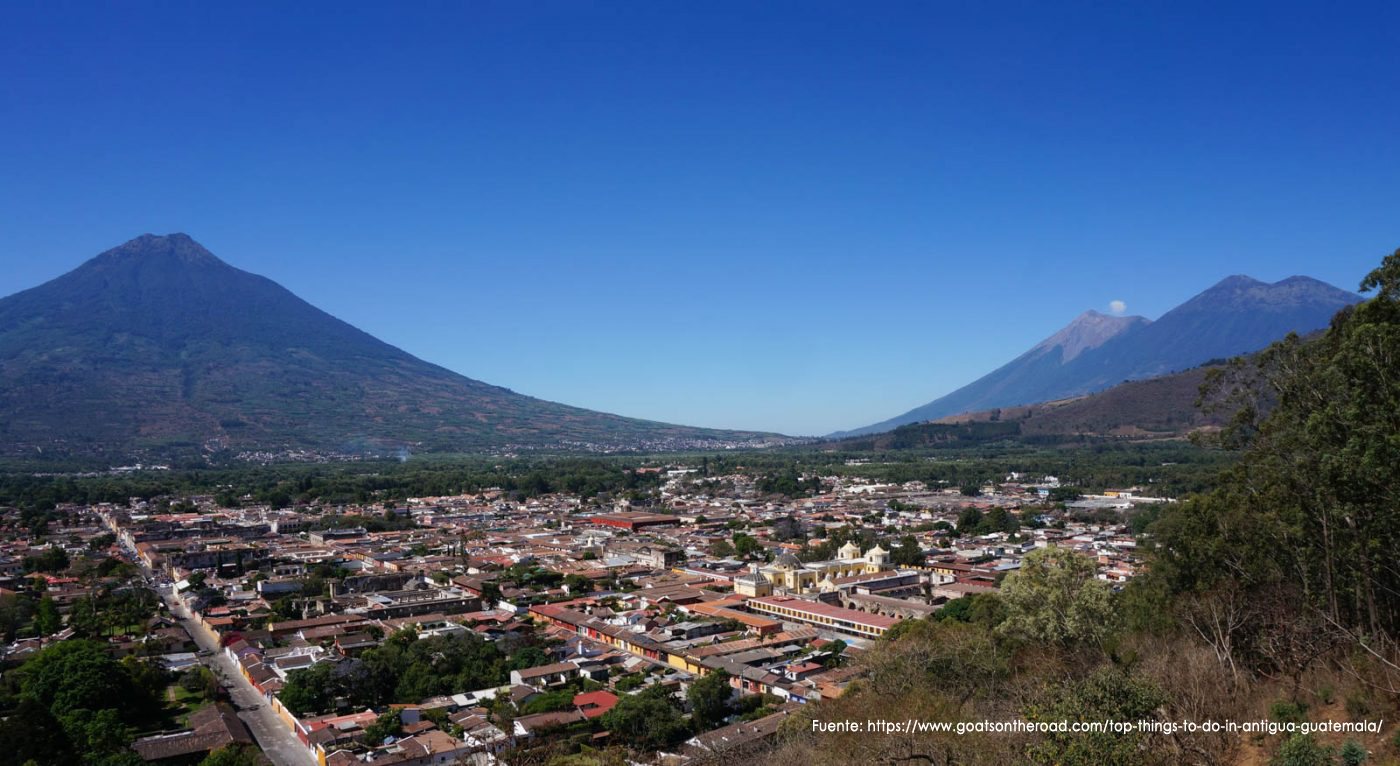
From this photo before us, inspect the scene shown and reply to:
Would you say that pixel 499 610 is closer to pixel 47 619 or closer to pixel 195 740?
pixel 195 740

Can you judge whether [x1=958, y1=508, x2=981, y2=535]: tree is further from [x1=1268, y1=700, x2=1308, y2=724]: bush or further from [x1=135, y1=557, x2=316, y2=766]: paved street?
[x1=1268, y1=700, x2=1308, y2=724]: bush

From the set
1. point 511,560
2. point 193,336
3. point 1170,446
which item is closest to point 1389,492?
point 511,560

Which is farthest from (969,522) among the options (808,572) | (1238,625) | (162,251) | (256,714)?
(162,251)

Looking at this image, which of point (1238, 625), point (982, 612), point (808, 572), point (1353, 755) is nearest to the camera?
point (1353, 755)

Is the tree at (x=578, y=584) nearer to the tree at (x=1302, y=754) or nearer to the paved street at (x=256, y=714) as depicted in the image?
the paved street at (x=256, y=714)

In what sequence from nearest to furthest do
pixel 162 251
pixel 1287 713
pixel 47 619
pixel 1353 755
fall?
1. pixel 1353 755
2. pixel 1287 713
3. pixel 47 619
4. pixel 162 251

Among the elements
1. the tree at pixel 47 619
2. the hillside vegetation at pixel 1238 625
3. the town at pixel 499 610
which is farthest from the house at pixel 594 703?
the tree at pixel 47 619

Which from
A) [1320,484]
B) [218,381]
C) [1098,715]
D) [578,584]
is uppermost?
[218,381]
